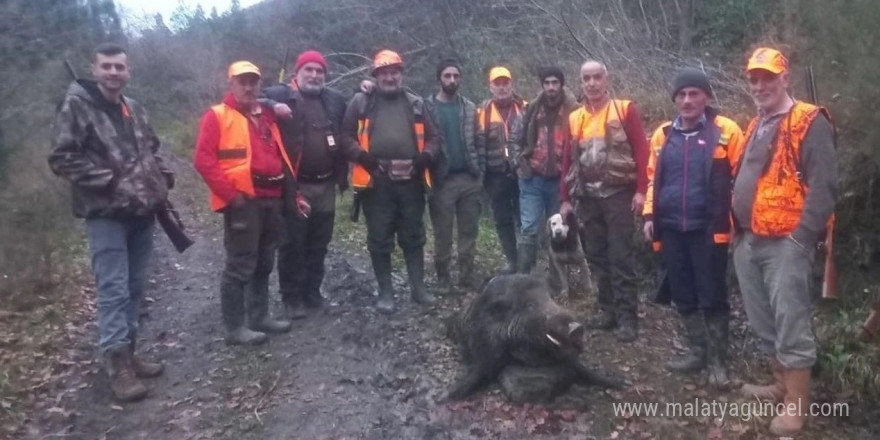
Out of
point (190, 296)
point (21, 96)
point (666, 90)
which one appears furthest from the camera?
point (21, 96)

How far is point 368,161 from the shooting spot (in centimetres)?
672

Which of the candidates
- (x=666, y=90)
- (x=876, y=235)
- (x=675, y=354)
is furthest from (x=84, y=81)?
(x=666, y=90)

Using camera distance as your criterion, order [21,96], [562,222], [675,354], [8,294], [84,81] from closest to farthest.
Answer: [84,81] → [675,354] → [562,222] → [8,294] → [21,96]

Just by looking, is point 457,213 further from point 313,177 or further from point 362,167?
point 313,177

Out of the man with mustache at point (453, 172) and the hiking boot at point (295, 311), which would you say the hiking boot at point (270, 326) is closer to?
the hiking boot at point (295, 311)

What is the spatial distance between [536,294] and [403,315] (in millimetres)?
1858

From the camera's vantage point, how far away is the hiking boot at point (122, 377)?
17.4 feet

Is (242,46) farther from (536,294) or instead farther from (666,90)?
(536,294)

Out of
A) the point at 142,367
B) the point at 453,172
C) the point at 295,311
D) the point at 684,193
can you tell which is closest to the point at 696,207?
the point at 684,193

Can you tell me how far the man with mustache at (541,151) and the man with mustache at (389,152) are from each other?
0.85 metres

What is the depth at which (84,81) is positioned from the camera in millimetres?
5211

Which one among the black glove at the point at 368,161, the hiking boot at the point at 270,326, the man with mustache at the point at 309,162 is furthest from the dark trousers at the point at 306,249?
the hiking boot at the point at 270,326

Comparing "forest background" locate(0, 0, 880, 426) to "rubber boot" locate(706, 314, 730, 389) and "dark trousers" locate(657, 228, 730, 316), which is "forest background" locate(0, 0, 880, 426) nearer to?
"rubber boot" locate(706, 314, 730, 389)

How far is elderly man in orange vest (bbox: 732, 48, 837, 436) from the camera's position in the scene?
428 centimetres
